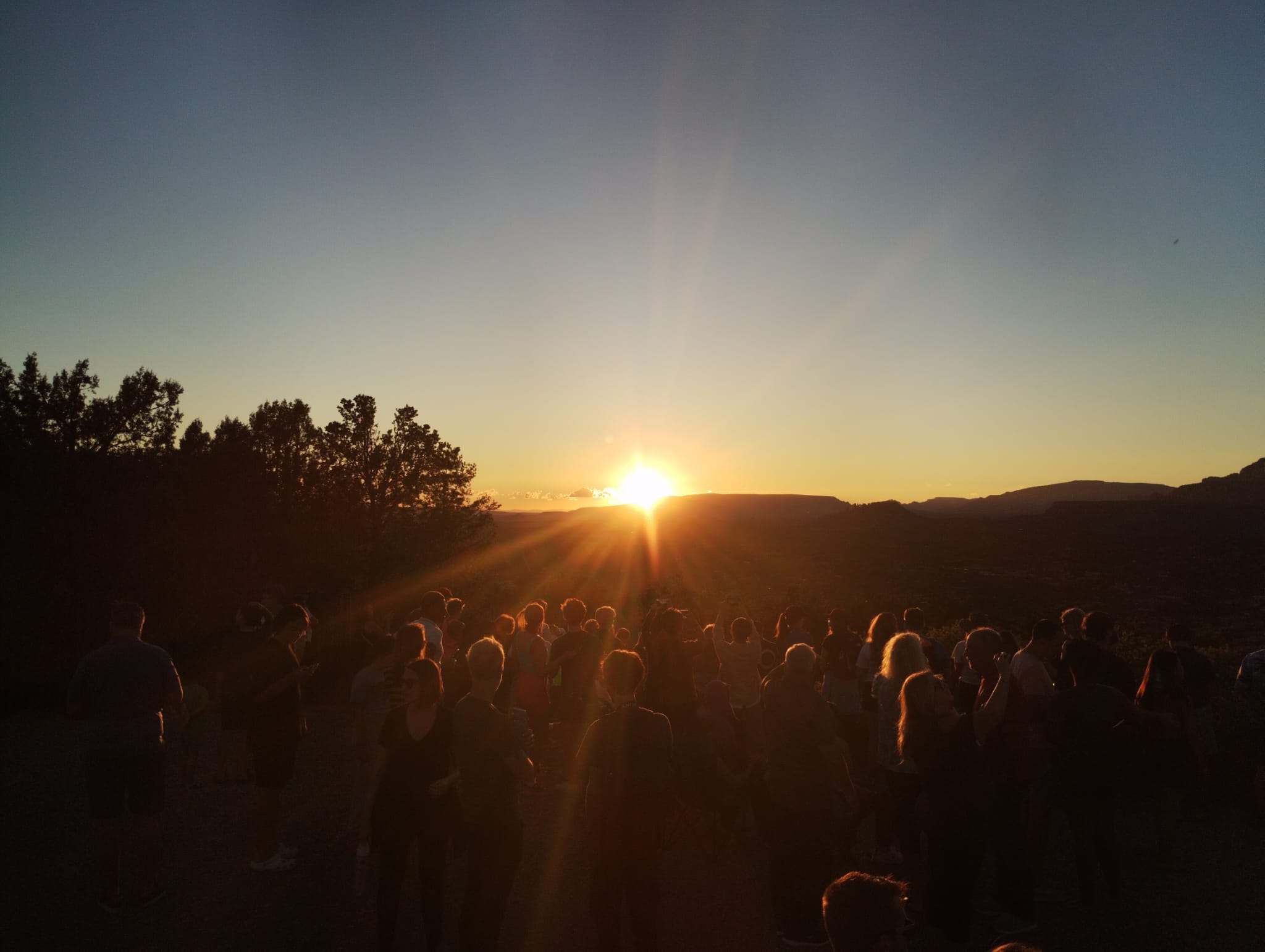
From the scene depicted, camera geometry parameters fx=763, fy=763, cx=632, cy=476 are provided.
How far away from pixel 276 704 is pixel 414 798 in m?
2.40

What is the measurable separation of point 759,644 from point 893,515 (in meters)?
53.8

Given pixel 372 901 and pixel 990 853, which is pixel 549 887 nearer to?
pixel 372 901

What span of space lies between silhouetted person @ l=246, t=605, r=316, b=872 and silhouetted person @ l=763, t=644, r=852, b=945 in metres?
3.70

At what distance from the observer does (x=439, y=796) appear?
14.0 feet

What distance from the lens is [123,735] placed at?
5.44 meters

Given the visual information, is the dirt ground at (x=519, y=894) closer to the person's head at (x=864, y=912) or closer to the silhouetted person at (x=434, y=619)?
the silhouetted person at (x=434, y=619)

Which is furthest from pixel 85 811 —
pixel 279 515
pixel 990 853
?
pixel 279 515

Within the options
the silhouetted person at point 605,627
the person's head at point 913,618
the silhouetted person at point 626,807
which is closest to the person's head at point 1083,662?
the silhouetted person at point 626,807

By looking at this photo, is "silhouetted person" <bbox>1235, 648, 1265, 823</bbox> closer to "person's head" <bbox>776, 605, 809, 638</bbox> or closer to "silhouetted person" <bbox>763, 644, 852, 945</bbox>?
"person's head" <bbox>776, 605, 809, 638</bbox>

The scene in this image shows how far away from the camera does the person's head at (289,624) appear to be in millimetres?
5949

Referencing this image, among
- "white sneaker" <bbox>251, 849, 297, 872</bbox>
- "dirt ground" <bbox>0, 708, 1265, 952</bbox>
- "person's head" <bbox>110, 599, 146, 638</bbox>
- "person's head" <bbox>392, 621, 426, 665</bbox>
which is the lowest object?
"dirt ground" <bbox>0, 708, 1265, 952</bbox>

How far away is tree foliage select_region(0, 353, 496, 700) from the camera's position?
21875mm

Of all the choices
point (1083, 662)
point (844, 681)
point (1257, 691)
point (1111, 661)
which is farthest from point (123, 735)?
point (1257, 691)

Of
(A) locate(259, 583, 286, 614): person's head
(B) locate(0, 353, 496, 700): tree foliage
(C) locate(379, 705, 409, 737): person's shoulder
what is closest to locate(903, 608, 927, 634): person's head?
(C) locate(379, 705, 409, 737): person's shoulder
